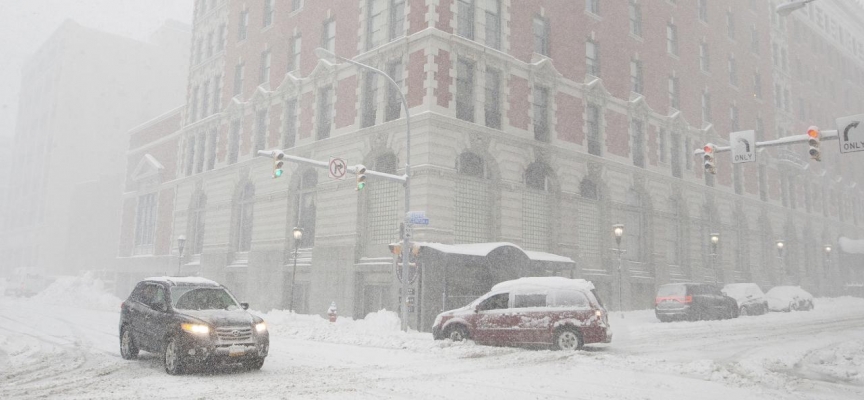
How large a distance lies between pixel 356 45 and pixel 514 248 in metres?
13.3

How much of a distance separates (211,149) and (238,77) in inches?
198

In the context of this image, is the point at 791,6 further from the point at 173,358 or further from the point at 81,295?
the point at 81,295

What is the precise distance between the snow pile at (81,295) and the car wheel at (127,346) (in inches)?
936

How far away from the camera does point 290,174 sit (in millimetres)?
31094

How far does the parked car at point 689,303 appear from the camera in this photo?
25.1 metres

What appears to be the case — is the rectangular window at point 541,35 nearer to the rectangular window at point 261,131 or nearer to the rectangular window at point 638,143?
the rectangular window at point 638,143

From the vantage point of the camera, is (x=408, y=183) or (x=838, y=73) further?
(x=838, y=73)

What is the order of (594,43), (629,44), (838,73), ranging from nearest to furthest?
1. (594,43)
2. (629,44)
3. (838,73)

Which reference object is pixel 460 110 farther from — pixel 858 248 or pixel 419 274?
pixel 858 248

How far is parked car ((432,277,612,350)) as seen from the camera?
599 inches

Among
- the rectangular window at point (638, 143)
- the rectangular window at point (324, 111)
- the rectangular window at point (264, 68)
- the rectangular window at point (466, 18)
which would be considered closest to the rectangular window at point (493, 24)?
the rectangular window at point (466, 18)

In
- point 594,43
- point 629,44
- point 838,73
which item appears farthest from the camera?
point 838,73

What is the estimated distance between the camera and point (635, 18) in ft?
120

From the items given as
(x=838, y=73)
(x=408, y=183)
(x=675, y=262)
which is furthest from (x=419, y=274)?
(x=838, y=73)
